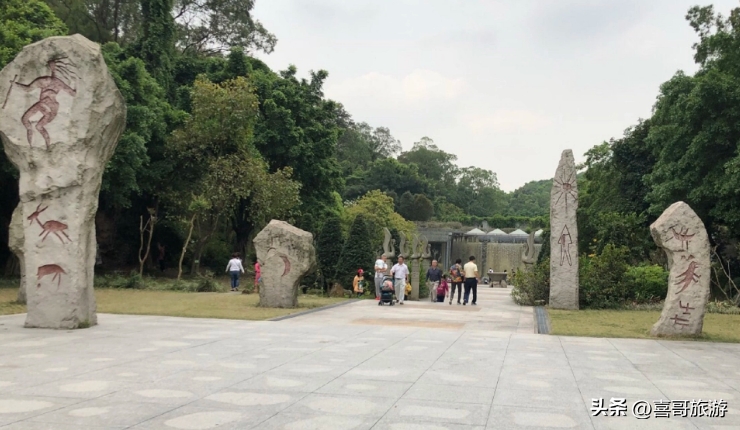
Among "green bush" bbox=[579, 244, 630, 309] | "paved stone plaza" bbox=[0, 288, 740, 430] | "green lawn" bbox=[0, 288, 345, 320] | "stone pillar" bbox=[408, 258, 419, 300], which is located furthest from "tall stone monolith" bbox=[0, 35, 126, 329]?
"green bush" bbox=[579, 244, 630, 309]

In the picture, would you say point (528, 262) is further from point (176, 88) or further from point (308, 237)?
point (176, 88)

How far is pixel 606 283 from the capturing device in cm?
1733

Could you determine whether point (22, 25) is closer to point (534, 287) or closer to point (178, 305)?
point (178, 305)

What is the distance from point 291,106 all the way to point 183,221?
25.3 feet

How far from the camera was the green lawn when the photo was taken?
12812 millimetres

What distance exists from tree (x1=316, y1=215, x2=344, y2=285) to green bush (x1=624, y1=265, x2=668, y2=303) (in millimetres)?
9124

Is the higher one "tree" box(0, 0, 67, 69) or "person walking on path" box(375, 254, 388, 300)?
"tree" box(0, 0, 67, 69)

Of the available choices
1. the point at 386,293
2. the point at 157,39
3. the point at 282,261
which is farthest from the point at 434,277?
the point at 157,39

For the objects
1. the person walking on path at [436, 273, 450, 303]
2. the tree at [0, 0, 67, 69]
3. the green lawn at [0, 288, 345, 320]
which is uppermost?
the tree at [0, 0, 67, 69]

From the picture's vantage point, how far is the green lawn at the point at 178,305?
42.0ft

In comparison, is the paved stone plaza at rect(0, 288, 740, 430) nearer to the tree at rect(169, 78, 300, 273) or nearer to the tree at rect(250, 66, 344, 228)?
the tree at rect(169, 78, 300, 273)

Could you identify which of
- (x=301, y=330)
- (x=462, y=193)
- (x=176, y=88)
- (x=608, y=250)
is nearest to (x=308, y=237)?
(x=301, y=330)

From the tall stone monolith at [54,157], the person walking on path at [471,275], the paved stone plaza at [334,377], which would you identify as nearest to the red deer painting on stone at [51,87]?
the tall stone monolith at [54,157]

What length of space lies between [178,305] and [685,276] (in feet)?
35.9
